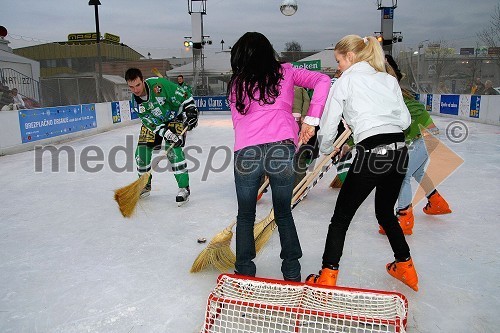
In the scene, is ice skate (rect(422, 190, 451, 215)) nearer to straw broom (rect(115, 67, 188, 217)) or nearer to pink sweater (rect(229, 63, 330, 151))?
pink sweater (rect(229, 63, 330, 151))

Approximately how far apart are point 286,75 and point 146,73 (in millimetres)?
26896

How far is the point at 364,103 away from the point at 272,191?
24.6 inches

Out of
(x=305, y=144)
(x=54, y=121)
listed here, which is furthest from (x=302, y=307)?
(x=54, y=121)

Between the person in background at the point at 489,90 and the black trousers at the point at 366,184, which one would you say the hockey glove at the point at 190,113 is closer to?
the black trousers at the point at 366,184

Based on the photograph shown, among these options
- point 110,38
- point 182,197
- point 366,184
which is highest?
point 110,38

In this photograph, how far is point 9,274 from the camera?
8.21 ft

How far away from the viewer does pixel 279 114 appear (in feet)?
6.31

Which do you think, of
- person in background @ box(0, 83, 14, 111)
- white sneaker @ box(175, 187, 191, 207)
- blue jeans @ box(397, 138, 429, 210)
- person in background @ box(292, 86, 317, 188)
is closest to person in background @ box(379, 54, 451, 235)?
blue jeans @ box(397, 138, 429, 210)

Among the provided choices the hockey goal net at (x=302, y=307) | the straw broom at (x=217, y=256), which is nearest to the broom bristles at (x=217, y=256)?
the straw broom at (x=217, y=256)

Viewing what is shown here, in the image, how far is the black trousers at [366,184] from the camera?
194cm

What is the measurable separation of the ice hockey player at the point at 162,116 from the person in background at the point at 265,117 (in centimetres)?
208

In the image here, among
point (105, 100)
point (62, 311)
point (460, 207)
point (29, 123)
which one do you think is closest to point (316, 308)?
point (62, 311)

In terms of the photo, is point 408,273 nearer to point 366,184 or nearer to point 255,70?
point 366,184

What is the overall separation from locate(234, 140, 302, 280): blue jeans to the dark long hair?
25 centimetres
